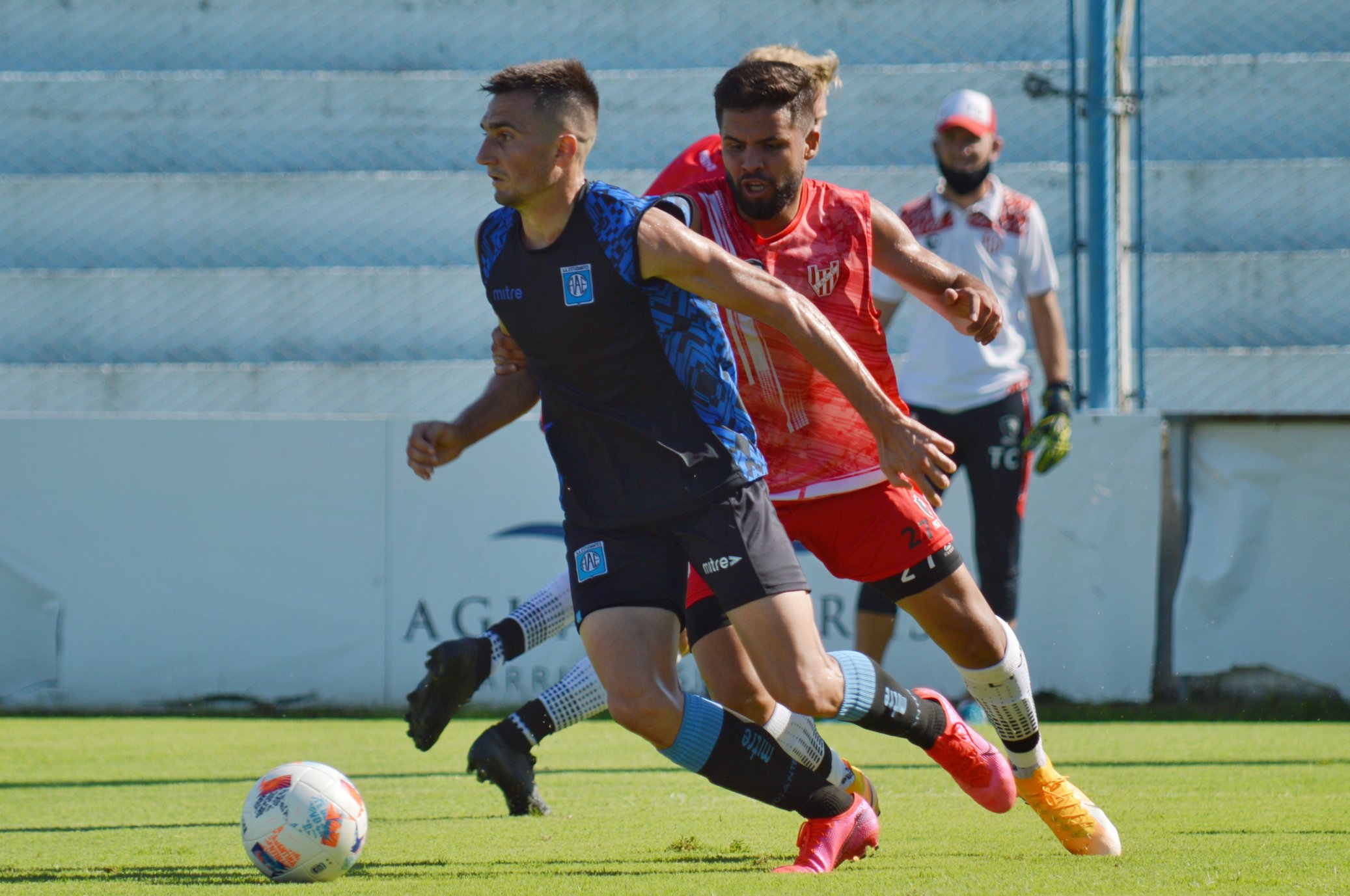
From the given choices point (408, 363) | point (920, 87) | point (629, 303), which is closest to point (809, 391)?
point (629, 303)

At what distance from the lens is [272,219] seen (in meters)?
11.9

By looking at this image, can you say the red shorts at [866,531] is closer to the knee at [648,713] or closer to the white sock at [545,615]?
the knee at [648,713]

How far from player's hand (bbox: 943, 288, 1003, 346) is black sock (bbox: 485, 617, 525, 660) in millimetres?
1847

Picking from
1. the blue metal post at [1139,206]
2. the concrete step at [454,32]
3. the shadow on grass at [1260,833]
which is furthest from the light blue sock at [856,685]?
the concrete step at [454,32]

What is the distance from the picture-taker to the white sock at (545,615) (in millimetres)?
4887

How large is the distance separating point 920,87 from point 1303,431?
203 inches

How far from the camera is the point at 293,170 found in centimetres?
1223

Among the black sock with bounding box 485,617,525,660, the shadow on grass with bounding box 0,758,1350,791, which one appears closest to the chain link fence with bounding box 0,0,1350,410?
the shadow on grass with bounding box 0,758,1350,791

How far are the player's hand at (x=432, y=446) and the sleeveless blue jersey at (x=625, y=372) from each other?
31 cm

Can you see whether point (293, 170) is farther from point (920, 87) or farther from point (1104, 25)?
point (1104, 25)

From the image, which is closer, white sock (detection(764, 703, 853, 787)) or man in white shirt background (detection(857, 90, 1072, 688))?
white sock (detection(764, 703, 853, 787))

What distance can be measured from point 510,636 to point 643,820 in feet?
2.52

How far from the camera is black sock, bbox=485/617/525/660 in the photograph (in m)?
4.77

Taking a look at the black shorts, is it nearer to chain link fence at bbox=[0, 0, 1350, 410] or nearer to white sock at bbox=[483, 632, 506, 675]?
white sock at bbox=[483, 632, 506, 675]
